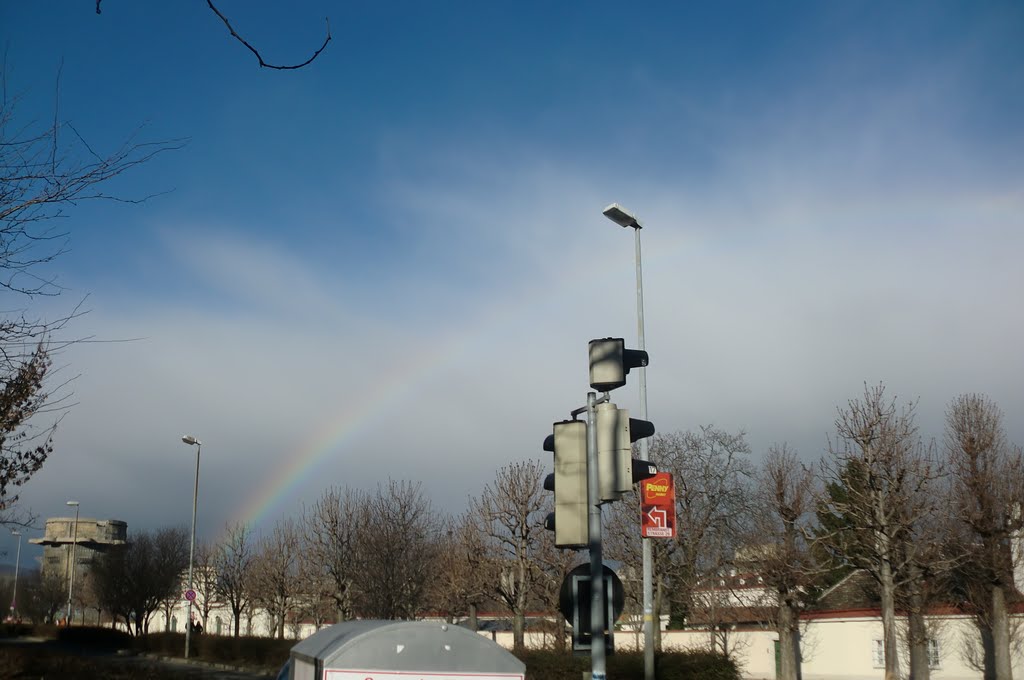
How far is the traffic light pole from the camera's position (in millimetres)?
7305

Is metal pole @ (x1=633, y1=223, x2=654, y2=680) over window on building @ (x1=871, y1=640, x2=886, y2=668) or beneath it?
over

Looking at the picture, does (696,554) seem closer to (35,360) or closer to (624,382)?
(35,360)

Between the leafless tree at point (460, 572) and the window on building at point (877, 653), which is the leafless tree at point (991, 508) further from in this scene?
the leafless tree at point (460, 572)

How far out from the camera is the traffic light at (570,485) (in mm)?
7379

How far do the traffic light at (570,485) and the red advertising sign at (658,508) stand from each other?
990 centimetres

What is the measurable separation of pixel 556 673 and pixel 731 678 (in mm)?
4431

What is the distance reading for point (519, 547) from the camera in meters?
39.1

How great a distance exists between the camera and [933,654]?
39.4m

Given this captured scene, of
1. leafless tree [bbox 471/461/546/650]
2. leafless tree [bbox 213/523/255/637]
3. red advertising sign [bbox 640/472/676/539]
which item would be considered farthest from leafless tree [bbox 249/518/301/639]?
red advertising sign [bbox 640/472/676/539]

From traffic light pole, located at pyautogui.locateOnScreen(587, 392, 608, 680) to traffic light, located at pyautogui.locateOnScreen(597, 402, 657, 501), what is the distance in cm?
6

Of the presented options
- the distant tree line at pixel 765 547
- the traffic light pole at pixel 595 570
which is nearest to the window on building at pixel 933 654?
the distant tree line at pixel 765 547

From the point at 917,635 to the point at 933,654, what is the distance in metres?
5.93

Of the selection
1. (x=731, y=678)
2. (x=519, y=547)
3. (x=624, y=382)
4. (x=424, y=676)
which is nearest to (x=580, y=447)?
(x=624, y=382)

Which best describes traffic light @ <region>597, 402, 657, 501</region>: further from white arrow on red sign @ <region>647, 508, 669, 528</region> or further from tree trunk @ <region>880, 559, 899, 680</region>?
tree trunk @ <region>880, 559, 899, 680</region>
